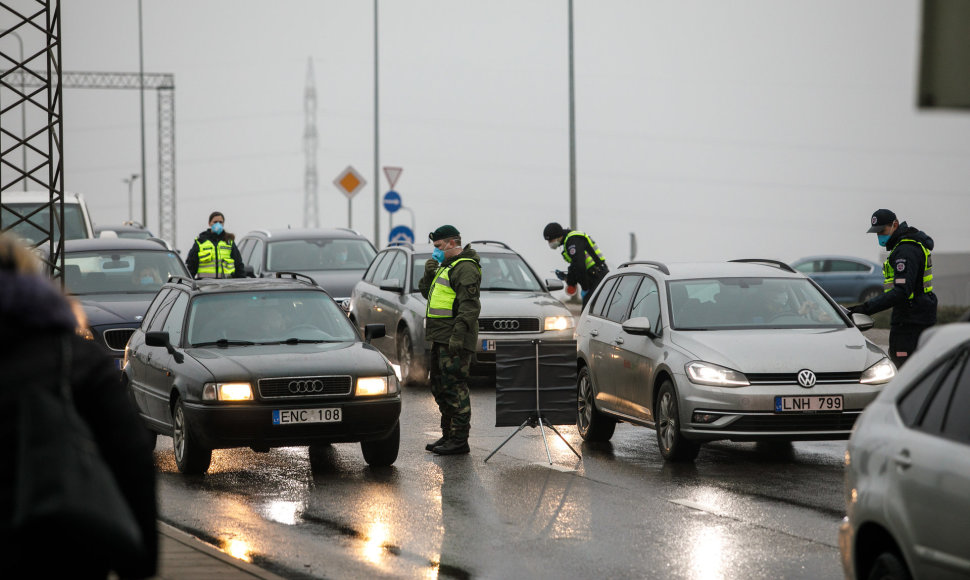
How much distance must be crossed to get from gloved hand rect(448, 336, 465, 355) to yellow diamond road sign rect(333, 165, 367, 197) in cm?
2354

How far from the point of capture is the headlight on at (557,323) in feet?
60.4

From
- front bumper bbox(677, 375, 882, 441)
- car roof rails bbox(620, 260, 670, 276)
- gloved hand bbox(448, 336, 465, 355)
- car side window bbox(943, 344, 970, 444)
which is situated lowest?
front bumper bbox(677, 375, 882, 441)

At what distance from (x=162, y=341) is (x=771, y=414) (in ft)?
15.5

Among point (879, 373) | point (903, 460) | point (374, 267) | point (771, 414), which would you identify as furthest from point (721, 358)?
point (374, 267)

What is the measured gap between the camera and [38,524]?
3.14 metres

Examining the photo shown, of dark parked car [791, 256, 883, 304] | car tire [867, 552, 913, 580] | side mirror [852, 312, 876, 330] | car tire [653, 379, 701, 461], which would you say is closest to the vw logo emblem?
car tire [653, 379, 701, 461]

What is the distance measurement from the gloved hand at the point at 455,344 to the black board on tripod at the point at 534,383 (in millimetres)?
351

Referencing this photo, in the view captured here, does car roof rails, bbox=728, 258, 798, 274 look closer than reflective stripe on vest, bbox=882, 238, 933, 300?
No

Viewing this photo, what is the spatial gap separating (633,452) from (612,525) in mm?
3634

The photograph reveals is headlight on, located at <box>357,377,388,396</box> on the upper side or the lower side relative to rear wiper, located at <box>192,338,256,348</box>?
lower

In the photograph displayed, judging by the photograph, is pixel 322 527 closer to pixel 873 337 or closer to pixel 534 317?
pixel 534 317

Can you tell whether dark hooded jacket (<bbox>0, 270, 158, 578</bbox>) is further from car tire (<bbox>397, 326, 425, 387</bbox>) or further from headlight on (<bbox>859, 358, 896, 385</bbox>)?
car tire (<bbox>397, 326, 425, 387</bbox>)

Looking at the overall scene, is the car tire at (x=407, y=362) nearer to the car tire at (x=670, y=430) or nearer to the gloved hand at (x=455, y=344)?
the gloved hand at (x=455, y=344)

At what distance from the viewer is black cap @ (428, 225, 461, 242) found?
12695 millimetres
